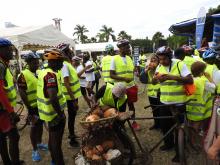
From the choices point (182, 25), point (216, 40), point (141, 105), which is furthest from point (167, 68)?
point (182, 25)

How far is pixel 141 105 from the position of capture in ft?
27.0

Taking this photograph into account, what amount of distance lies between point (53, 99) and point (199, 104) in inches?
86.7

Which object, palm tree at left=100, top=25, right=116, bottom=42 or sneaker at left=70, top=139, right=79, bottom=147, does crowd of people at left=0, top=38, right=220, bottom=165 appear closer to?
sneaker at left=70, top=139, right=79, bottom=147

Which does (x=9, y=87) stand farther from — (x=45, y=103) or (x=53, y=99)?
(x=53, y=99)

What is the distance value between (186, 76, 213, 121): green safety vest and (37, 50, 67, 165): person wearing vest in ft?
6.50

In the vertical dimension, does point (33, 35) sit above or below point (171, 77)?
above

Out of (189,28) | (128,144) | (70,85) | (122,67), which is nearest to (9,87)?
(70,85)

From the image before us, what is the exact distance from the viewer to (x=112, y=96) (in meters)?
4.02

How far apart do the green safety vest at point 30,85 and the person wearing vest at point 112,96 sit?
1186 mm

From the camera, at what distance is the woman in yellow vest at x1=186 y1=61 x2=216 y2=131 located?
3854 millimetres

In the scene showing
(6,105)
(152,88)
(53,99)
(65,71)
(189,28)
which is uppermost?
(189,28)

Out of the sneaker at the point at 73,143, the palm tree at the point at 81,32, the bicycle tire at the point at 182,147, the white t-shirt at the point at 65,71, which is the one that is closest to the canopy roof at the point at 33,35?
the white t-shirt at the point at 65,71

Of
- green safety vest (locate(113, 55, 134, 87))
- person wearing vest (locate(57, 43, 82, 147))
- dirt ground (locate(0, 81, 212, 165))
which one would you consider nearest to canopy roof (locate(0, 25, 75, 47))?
dirt ground (locate(0, 81, 212, 165))

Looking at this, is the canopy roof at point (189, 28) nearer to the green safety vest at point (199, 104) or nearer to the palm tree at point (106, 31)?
the green safety vest at point (199, 104)
